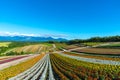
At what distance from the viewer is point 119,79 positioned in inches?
699

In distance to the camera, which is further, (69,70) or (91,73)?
(69,70)

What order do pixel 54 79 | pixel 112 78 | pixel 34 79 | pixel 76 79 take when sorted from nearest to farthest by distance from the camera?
pixel 112 78 < pixel 76 79 < pixel 54 79 < pixel 34 79

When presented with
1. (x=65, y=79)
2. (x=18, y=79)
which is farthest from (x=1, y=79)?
(x=65, y=79)

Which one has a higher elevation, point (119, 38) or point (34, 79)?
point (119, 38)

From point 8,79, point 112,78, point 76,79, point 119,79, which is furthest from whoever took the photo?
point 8,79

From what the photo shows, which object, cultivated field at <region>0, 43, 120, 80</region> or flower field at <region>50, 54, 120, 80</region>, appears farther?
cultivated field at <region>0, 43, 120, 80</region>

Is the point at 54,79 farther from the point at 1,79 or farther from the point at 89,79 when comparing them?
the point at 1,79

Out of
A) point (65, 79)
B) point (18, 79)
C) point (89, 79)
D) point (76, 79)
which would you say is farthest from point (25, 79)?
point (89, 79)

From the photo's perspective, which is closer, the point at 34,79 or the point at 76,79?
the point at 76,79

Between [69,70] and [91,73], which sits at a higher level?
[91,73]

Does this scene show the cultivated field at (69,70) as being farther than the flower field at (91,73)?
Yes

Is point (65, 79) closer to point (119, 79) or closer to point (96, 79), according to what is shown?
point (96, 79)

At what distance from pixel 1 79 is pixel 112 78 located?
16.3 m

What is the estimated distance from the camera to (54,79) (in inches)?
920
